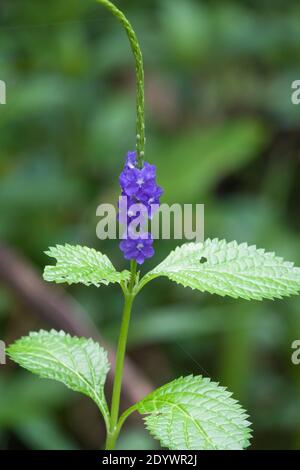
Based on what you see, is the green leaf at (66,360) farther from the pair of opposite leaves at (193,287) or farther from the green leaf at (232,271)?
the green leaf at (232,271)

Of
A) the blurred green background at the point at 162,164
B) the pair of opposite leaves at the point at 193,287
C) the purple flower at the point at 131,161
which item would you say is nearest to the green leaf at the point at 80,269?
the pair of opposite leaves at the point at 193,287

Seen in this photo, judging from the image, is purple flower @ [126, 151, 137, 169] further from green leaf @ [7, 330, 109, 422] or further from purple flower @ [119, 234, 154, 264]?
green leaf @ [7, 330, 109, 422]

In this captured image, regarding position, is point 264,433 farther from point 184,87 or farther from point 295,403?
point 184,87

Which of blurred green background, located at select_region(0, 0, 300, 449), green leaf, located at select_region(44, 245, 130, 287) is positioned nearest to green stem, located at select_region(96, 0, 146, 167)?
green leaf, located at select_region(44, 245, 130, 287)

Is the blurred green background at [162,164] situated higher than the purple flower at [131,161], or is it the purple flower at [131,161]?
the blurred green background at [162,164]

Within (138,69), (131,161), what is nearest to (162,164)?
(131,161)

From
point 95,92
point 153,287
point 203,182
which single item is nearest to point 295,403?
point 153,287
